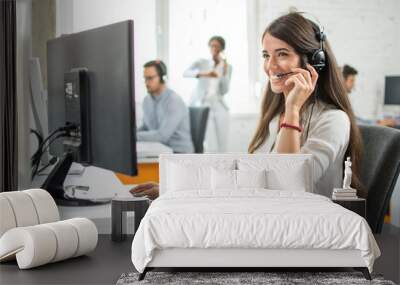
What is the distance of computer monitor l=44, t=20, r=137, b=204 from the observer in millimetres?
4230

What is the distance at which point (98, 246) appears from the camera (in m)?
5.15

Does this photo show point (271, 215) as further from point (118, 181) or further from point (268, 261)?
point (118, 181)

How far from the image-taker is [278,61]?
19.0 feet

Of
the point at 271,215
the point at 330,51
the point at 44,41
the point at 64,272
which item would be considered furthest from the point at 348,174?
the point at 44,41

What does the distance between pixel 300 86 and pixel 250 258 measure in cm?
210

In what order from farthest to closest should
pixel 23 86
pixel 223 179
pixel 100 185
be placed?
pixel 23 86, pixel 100 185, pixel 223 179

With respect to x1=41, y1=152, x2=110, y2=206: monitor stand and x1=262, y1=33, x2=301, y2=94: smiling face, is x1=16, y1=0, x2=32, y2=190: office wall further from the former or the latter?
x1=262, y1=33, x2=301, y2=94: smiling face

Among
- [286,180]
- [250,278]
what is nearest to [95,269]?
[250,278]

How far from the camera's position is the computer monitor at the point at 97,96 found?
13.9 feet

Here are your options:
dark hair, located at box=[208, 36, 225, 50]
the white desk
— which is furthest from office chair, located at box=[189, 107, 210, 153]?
dark hair, located at box=[208, 36, 225, 50]

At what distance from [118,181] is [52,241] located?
151 centimetres

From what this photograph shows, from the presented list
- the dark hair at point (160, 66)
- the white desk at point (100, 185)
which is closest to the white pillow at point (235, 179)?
the white desk at point (100, 185)

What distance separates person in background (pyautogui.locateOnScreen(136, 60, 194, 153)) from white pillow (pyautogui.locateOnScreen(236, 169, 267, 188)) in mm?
1060

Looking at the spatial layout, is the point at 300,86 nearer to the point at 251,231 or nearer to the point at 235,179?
the point at 235,179
